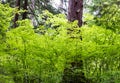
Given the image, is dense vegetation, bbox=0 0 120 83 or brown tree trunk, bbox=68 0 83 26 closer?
dense vegetation, bbox=0 0 120 83

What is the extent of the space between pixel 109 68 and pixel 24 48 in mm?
1987

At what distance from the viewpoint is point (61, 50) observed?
17.8 feet

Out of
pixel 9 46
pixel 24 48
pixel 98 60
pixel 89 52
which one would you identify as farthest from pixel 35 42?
pixel 98 60

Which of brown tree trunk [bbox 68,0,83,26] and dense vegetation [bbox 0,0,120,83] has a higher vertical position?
brown tree trunk [bbox 68,0,83,26]

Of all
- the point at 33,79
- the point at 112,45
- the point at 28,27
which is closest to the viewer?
the point at 112,45

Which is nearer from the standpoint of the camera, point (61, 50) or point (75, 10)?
point (61, 50)

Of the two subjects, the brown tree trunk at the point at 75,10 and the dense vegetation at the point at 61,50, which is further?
the brown tree trunk at the point at 75,10

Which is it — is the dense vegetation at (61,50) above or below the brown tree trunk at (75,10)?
below

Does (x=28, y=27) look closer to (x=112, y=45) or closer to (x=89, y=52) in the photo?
(x=89, y=52)

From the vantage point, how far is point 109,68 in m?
5.91

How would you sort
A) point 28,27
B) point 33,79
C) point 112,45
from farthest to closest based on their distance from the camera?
point 33,79 < point 28,27 < point 112,45

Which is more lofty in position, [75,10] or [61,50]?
[75,10]

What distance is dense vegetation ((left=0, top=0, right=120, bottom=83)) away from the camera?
17.8 ft

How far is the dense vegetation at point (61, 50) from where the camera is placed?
5.41m
